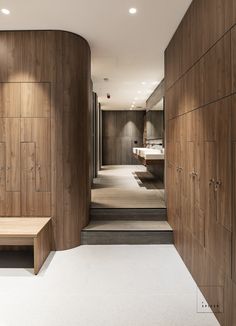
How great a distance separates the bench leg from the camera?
3.16 m

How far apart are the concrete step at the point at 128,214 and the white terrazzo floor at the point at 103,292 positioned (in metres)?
0.83

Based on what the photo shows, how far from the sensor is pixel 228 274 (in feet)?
6.92

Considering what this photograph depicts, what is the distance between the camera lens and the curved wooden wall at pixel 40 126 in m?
3.77

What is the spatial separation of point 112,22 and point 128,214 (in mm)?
2798

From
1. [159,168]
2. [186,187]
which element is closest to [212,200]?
[186,187]

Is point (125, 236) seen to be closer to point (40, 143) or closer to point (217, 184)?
point (40, 143)

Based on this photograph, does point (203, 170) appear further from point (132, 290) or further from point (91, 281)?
point (91, 281)

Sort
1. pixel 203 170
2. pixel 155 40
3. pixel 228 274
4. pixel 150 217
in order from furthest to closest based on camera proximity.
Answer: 1. pixel 150 217
2. pixel 155 40
3. pixel 203 170
4. pixel 228 274

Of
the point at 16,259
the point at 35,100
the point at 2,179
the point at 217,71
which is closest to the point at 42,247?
the point at 16,259

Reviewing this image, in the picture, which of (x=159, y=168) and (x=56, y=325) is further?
(x=159, y=168)

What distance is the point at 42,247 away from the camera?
11.1 ft

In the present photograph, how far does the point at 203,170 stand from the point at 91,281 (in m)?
1.65

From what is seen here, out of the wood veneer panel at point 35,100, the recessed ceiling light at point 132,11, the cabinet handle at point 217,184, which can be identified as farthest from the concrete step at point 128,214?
the recessed ceiling light at point 132,11

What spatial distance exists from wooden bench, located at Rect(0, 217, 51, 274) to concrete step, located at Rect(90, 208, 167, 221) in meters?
0.99
